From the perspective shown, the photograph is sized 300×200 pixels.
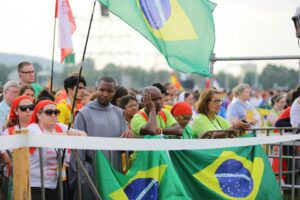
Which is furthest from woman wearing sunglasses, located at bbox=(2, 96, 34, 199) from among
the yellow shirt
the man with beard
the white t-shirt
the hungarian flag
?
the hungarian flag

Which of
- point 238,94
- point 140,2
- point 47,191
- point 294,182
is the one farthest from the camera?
point 238,94

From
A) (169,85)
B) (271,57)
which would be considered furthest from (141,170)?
(169,85)

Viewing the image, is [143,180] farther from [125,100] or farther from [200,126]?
[125,100]

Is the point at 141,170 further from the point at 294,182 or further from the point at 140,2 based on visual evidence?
the point at 294,182

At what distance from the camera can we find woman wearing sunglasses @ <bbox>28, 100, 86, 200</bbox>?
24.5ft

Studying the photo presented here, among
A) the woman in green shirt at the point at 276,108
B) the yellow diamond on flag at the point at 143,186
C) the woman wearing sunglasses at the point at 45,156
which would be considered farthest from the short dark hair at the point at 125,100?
the woman in green shirt at the point at 276,108

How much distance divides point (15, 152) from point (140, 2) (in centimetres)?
286

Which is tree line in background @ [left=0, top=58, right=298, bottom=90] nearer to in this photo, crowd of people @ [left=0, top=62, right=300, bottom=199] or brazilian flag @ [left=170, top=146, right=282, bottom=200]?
crowd of people @ [left=0, top=62, right=300, bottom=199]

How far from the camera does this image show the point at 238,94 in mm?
15180

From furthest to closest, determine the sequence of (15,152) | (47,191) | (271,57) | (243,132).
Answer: (271,57) → (243,132) → (47,191) → (15,152)

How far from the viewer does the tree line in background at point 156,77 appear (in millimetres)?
78500

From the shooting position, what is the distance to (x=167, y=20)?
357 inches

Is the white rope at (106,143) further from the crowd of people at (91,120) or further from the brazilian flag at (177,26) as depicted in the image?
the brazilian flag at (177,26)

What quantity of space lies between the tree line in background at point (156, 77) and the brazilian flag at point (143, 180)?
63.2 metres
